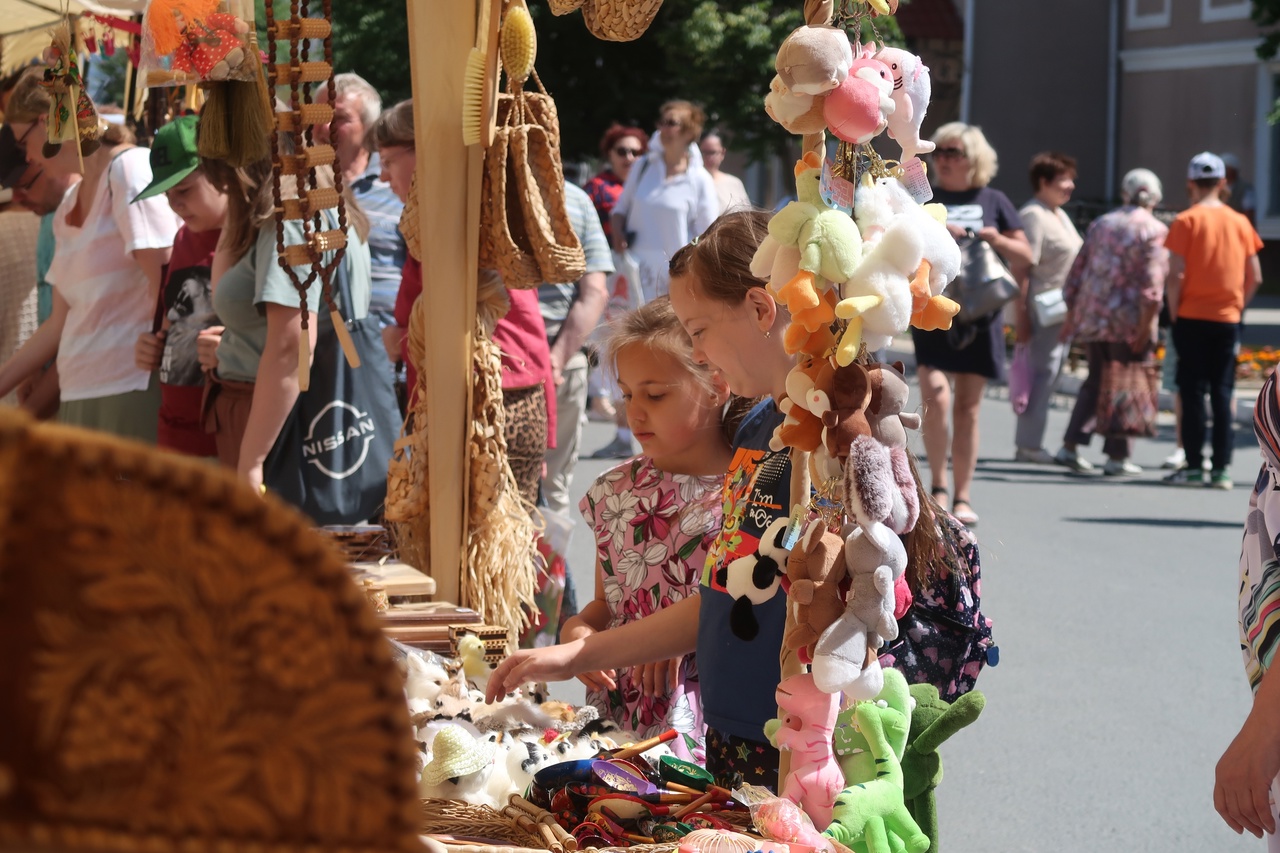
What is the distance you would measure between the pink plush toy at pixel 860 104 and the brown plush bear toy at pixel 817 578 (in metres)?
0.47

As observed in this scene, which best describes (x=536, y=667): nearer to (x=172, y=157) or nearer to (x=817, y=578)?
(x=817, y=578)

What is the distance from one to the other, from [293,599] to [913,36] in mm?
27239

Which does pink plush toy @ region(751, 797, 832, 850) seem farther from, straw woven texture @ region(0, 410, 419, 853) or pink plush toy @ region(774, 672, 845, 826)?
straw woven texture @ region(0, 410, 419, 853)

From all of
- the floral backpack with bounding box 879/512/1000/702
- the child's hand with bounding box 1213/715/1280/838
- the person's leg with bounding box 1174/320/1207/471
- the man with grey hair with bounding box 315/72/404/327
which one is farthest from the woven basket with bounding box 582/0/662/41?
the person's leg with bounding box 1174/320/1207/471

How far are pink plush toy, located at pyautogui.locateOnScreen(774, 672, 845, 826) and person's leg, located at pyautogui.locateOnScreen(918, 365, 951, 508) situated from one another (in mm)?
5230

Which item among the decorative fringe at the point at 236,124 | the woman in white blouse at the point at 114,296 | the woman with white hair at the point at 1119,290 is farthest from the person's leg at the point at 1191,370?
the decorative fringe at the point at 236,124

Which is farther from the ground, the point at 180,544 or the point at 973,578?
the point at 180,544

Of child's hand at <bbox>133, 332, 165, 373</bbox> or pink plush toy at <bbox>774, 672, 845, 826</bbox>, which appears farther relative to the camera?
child's hand at <bbox>133, 332, 165, 373</bbox>

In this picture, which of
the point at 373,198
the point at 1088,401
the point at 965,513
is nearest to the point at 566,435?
the point at 373,198

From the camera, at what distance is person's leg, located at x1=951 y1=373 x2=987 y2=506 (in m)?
6.96

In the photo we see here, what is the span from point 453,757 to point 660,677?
65cm

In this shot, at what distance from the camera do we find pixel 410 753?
717mm

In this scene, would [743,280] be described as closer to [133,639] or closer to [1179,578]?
[133,639]

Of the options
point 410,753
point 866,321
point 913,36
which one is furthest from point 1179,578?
point 913,36
